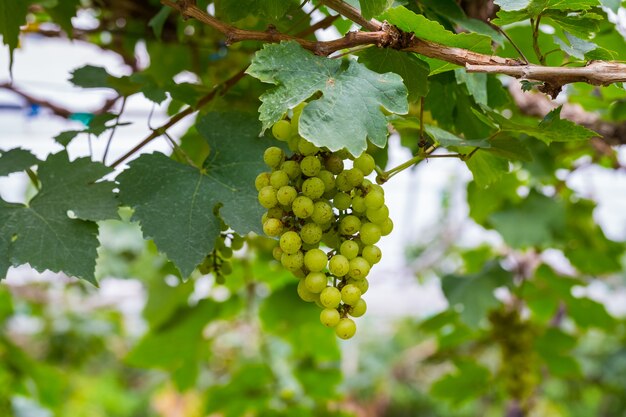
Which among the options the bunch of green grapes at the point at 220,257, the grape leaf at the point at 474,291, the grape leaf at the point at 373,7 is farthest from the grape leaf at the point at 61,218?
the grape leaf at the point at 474,291

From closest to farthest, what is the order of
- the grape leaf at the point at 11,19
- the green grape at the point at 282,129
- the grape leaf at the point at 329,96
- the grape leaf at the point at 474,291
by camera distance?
the grape leaf at the point at 329,96 < the green grape at the point at 282,129 < the grape leaf at the point at 11,19 < the grape leaf at the point at 474,291

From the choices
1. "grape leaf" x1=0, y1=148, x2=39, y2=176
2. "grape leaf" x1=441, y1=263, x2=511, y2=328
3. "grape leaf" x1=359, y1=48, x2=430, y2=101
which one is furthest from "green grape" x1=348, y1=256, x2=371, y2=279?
"grape leaf" x1=441, y1=263, x2=511, y2=328

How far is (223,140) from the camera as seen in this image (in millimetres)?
946

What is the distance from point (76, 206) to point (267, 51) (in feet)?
1.09

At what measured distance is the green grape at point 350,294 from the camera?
70 centimetres

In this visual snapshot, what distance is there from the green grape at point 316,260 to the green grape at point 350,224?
50 mm

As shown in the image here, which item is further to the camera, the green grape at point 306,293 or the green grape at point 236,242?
the green grape at point 236,242

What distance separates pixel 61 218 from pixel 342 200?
1.18 feet

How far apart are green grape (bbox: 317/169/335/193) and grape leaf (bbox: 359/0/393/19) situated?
0.18m

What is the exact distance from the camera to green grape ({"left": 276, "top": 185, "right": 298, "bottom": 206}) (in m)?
0.70

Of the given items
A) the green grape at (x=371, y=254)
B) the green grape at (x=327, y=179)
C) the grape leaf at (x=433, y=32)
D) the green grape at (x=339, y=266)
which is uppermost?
the grape leaf at (x=433, y=32)

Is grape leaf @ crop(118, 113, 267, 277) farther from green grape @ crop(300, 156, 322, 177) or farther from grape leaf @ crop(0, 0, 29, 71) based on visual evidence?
grape leaf @ crop(0, 0, 29, 71)

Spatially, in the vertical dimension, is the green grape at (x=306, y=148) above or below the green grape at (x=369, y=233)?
above

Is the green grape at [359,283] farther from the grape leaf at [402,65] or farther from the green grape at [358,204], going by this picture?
the grape leaf at [402,65]
